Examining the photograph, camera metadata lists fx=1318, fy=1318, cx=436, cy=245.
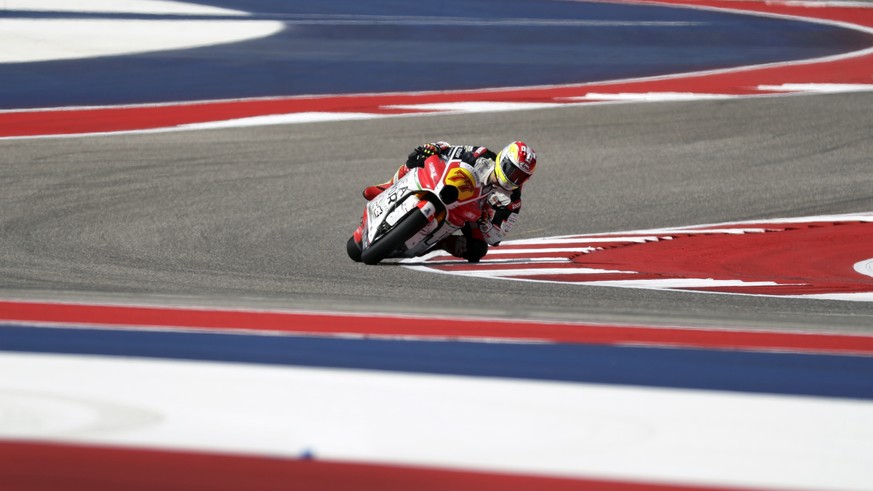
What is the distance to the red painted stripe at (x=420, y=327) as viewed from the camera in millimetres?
4543

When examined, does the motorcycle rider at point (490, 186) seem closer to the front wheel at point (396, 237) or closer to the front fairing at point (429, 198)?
the front fairing at point (429, 198)

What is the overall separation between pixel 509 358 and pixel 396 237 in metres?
4.39

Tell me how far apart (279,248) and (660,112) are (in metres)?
7.24

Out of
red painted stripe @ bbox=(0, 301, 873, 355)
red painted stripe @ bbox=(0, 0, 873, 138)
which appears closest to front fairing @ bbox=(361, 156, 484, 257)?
red painted stripe @ bbox=(0, 301, 873, 355)

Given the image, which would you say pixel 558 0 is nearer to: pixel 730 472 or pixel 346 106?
pixel 346 106

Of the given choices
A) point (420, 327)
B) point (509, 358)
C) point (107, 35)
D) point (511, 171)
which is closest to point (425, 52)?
point (107, 35)

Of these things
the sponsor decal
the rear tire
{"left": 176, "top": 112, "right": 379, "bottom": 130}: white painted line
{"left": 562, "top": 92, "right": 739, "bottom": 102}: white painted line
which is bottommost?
{"left": 176, "top": 112, "right": 379, "bottom": 130}: white painted line

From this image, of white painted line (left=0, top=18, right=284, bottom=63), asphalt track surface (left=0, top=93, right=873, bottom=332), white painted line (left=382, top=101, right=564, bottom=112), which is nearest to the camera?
asphalt track surface (left=0, top=93, right=873, bottom=332)

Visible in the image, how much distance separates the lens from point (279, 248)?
30.2 feet

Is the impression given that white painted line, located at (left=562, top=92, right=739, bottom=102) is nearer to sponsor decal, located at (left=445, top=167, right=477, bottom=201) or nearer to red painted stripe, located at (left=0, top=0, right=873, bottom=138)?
red painted stripe, located at (left=0, top=0, right=873, bottom=138)

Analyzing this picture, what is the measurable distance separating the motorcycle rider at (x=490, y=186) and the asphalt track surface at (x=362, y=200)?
686 millimetres

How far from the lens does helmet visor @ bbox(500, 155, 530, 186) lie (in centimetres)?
846

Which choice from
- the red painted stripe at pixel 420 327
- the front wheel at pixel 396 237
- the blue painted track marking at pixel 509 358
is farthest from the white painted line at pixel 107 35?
the blue painted track marking at pixel 509 358

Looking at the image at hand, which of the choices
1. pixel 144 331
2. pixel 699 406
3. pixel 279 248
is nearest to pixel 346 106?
pixel 279 248
